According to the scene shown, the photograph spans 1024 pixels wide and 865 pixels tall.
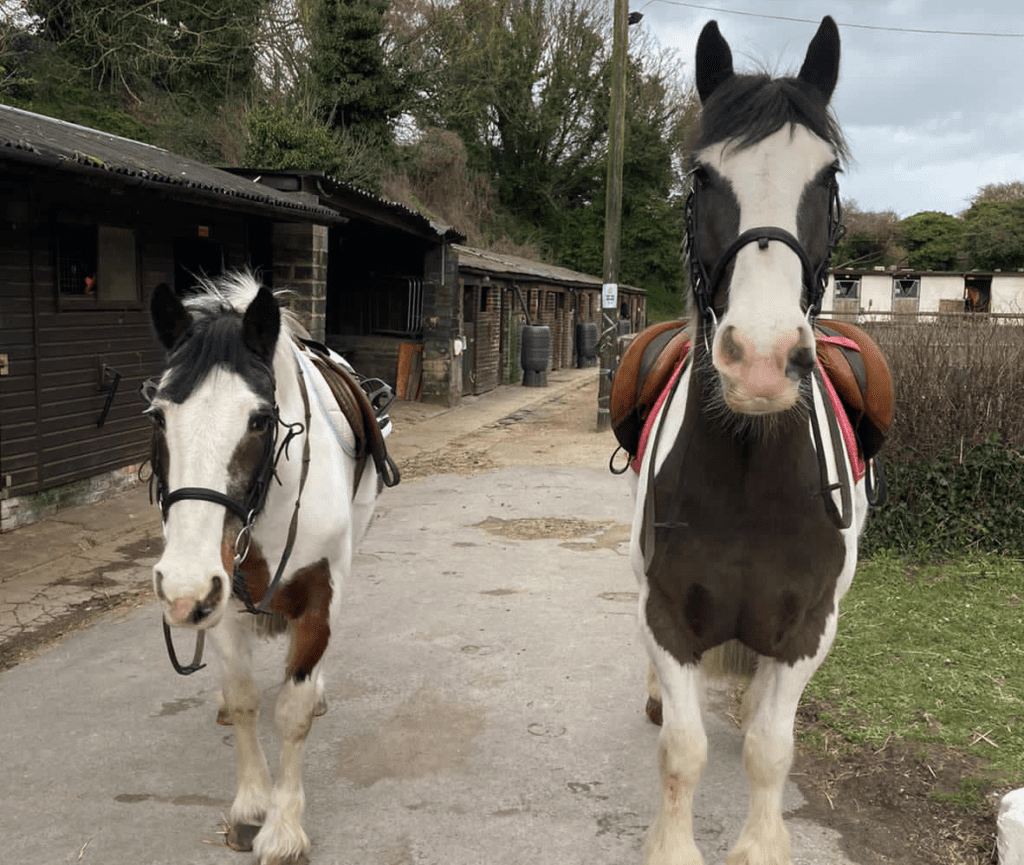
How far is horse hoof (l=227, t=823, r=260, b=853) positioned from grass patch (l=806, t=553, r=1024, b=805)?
8.18 ft

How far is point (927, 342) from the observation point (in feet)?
21.5

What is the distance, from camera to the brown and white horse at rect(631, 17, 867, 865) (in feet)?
6.57

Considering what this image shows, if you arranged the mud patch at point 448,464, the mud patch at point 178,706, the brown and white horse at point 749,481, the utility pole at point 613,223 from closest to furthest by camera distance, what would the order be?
the brown and white horse at point 749,481 → the mud patch at point 178,706 → the mud patch at point 448,464 → the utility pole at point 613,223

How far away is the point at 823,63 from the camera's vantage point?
7.36ft

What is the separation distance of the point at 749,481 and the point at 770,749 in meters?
0.81

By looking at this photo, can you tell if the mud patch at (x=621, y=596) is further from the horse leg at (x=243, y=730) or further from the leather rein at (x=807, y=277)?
the leather rein at (x=807, y=277)

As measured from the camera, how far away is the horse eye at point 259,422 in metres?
2.40

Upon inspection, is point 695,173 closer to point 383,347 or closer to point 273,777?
point 273,777

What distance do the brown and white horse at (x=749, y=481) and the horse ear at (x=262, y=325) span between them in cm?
122

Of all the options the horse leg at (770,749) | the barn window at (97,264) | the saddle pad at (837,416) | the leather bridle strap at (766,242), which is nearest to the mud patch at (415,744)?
the horse leg at (770,749)

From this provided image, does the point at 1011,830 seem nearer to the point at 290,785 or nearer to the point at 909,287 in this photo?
the point at 290,785

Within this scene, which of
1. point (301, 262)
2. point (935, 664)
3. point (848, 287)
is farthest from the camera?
point (848, 287)

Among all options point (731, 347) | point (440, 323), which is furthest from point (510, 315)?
point (731, 347)

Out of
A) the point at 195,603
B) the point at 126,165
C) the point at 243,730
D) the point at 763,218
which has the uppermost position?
the point at 126,165
